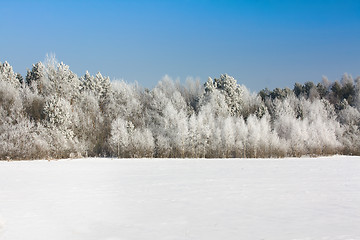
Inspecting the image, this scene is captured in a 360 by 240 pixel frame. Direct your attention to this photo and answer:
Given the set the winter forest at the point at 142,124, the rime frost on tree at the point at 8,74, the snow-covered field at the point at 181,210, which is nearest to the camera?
the snow-covered field at the point at 181,210

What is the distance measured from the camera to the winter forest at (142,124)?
134 ft

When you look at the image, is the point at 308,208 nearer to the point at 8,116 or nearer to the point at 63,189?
the point at 63,189

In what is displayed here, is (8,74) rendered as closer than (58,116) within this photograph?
No

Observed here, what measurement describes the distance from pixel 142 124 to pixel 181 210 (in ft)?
132

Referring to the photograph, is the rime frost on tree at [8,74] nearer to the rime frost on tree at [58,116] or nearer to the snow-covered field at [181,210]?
the rime frost on tree at [58,116]

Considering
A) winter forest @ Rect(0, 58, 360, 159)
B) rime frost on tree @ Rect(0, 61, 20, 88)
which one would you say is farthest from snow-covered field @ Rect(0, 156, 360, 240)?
rime frost on tree @ Rect(0, 61, 20, 88)

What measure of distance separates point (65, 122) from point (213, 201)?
33.4 metres

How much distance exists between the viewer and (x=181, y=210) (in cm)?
1065

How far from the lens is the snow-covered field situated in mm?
8281

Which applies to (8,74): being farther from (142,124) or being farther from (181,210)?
(181,210)

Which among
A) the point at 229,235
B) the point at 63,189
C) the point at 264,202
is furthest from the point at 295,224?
the point at 63,189

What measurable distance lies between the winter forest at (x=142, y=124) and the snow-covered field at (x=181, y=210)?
23907mm

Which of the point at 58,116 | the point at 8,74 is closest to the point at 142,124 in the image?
the point at 58,116

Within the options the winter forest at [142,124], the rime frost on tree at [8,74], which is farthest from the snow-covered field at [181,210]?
the rime frost on tree at [8,74]
